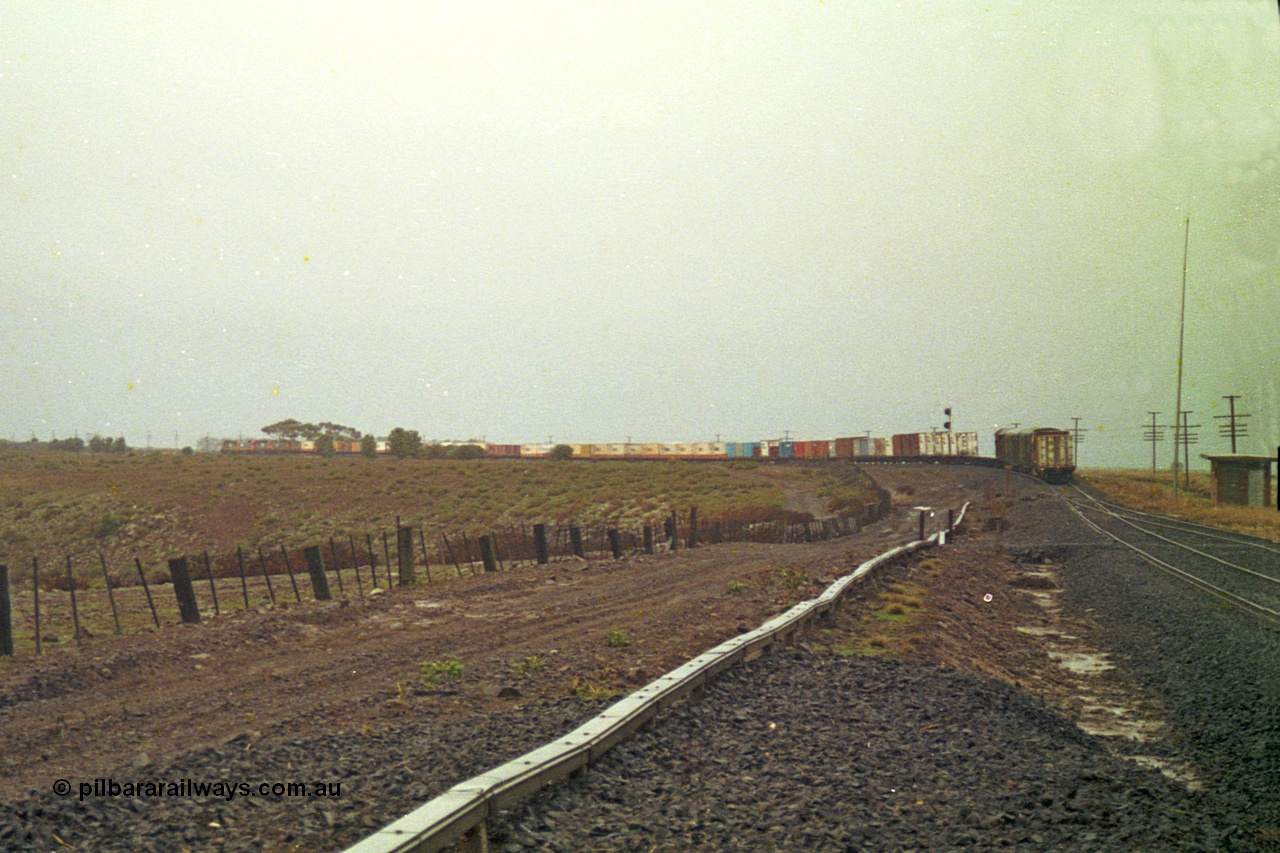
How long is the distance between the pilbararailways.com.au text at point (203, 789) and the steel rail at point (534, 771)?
1327 mm

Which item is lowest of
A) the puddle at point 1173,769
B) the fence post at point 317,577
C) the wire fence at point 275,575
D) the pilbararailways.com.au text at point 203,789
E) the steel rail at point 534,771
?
the wire fence at point 275,575

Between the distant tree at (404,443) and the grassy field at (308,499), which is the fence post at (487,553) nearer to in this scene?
the grassy field at (308,499)

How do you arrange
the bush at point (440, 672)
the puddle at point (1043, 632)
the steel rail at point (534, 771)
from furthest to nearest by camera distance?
the puddle at point (1043, 632), the bush at point (440, 672), the steel rail at point (534, 771)

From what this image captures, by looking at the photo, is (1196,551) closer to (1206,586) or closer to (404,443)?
(1206,586)

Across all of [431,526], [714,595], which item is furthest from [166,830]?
[431,526]

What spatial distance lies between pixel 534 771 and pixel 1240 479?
153 ft

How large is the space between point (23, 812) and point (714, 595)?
1351cm

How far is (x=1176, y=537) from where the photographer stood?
31.5 m

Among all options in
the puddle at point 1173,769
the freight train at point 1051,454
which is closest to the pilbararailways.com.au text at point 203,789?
the puddle at point 1173,769

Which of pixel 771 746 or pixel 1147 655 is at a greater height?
pixel 771 746

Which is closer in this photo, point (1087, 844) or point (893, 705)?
point (1087, 844)

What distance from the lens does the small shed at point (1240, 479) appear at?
3808cm

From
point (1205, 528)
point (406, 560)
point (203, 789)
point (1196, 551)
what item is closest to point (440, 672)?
point (203, 789)

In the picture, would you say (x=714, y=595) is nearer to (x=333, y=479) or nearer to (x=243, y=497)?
(x=243, y=497)
